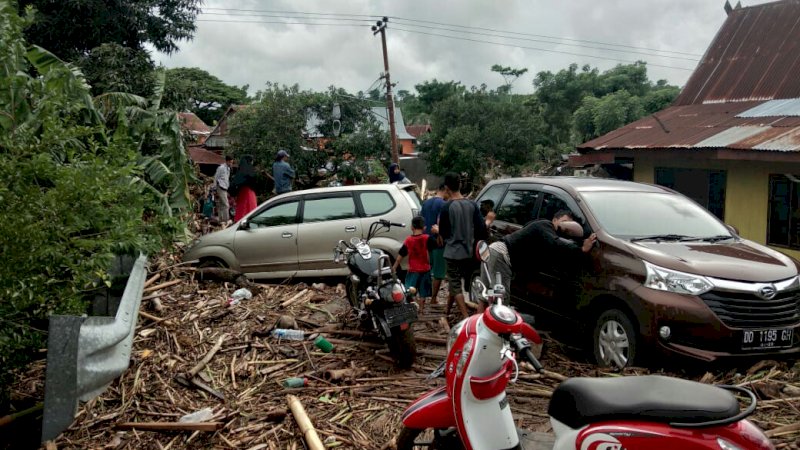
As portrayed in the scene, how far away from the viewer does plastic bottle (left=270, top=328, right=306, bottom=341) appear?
6855mm

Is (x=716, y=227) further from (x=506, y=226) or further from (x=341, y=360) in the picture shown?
(x=341, y=360)

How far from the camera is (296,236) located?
9656 mm

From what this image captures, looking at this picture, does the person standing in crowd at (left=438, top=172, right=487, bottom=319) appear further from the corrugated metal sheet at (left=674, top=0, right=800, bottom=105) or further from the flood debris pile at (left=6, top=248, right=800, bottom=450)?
the corrugated metal sheet at (left=674, top=0, right=800, bottom=105)

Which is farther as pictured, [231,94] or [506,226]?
[231,94]

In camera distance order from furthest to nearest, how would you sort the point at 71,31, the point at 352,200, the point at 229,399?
the point at 71,31, the point at 352,200, the point at 229,399

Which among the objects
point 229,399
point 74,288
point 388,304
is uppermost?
point 74,288

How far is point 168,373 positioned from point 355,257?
2.32 m

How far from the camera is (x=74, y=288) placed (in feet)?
14.9

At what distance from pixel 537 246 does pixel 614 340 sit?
117 cm

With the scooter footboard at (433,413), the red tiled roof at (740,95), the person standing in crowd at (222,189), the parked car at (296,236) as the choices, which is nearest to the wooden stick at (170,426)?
the scooter footboard at (433,413)

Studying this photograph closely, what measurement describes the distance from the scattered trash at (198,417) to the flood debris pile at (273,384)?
0.01 meters

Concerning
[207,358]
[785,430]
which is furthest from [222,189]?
[785,430]

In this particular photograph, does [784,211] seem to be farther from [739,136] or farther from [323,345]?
[323,345]

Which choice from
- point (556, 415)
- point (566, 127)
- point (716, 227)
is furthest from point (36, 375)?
point (566, 127)
